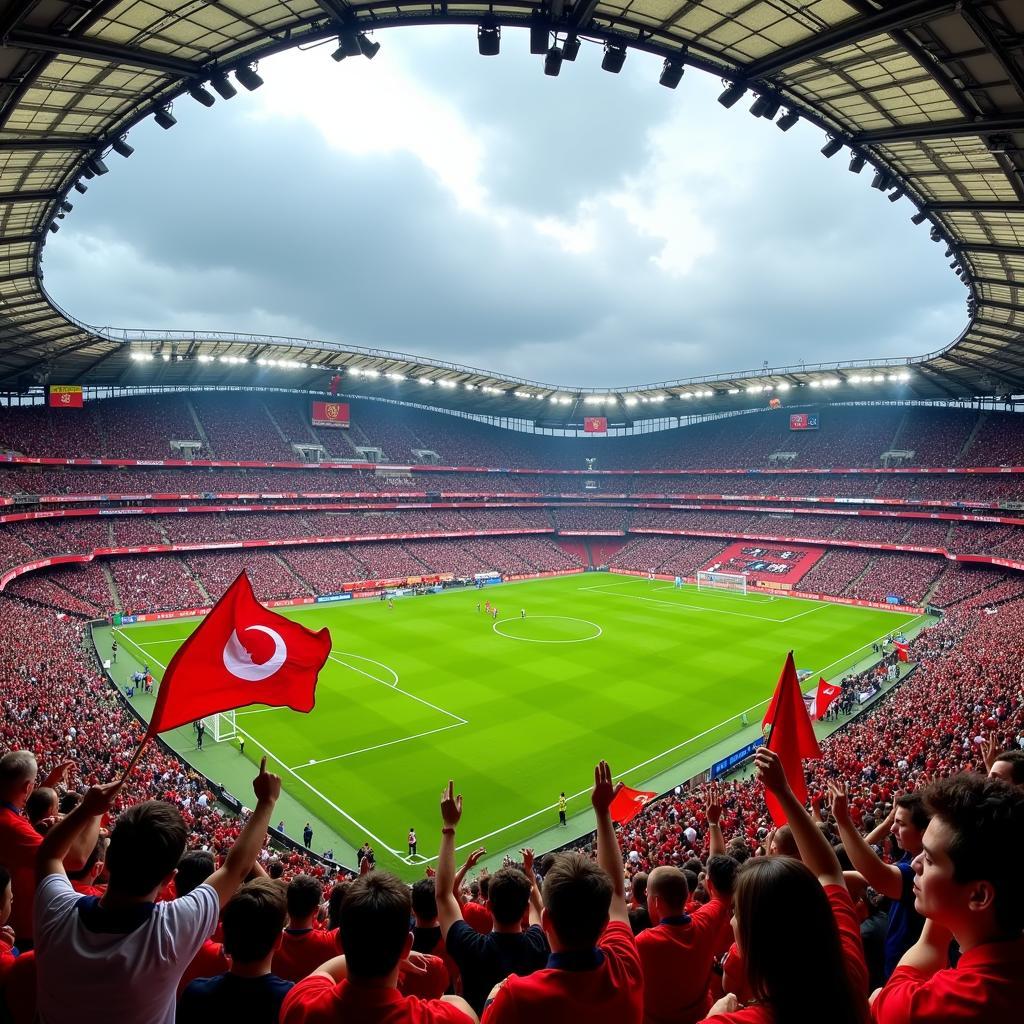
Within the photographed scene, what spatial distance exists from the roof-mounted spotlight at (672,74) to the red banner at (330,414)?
63552 mm

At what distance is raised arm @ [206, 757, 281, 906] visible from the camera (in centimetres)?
363

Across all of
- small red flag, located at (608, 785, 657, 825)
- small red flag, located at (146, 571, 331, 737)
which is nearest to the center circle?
small red flag, located at (608, 785, 657, 825)

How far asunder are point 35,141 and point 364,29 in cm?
1038

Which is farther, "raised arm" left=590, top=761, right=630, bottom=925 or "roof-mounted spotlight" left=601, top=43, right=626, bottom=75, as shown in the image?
"roof-mounted spotlight" left=601, top=43, right=626, bottom=75

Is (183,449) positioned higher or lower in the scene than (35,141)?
lower

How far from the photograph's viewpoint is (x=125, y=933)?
310 centimetres

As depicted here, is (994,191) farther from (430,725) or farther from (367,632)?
(367,632)

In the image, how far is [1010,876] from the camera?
263 centimetres

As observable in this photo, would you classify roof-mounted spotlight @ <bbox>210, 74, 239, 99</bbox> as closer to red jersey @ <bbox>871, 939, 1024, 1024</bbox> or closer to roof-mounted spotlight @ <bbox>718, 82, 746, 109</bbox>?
roof-mounted spotlight @ <bbox>718, 82, 746, 109</bbox>

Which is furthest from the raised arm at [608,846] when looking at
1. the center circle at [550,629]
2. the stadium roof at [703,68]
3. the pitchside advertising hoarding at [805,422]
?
the pitchside advertising hoarding at [805,422]

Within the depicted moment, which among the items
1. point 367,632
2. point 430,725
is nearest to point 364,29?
point 430,725

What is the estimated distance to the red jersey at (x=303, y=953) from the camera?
4762 mm

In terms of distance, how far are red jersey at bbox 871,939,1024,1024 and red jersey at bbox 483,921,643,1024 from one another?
102 cm

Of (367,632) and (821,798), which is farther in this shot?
(367,632)
